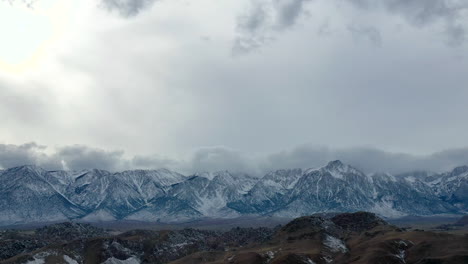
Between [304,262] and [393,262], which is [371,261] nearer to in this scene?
[393,262]

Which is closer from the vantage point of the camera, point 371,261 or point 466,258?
point 466,258

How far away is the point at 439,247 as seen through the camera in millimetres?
198500

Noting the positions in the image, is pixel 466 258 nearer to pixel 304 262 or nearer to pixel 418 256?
pixel 418 256

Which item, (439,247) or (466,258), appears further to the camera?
(439,247)

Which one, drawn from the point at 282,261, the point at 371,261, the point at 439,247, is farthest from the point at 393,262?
the point at 282,261

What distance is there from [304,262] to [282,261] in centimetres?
1027

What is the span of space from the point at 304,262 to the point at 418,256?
5018 centimetres

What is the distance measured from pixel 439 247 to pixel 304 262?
61.5m

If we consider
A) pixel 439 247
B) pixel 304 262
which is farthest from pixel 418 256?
pixel 304 262

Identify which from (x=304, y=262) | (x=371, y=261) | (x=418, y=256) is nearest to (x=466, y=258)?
(x=418, y=256)

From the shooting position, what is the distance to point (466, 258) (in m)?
175

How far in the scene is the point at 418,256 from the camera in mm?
194125

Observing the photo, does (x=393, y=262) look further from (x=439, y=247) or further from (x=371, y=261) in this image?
(x=439, y=247)

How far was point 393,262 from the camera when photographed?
18850cm
